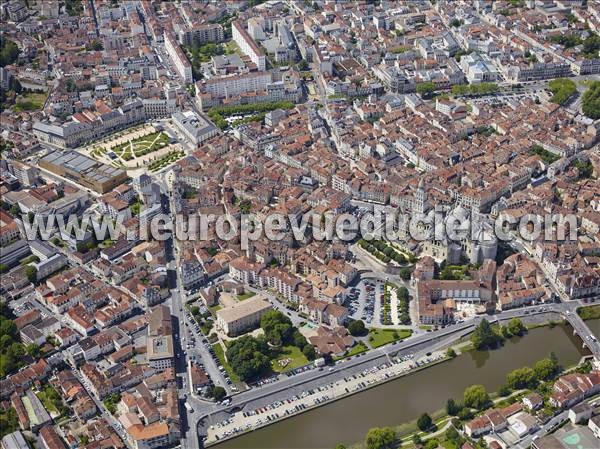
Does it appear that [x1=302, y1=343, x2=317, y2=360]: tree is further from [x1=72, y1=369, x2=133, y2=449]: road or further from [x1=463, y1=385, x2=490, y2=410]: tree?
[x1=72, y1=369, x2=133, y2=449]: road

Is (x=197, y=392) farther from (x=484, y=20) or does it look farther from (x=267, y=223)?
(x=484, y=20)

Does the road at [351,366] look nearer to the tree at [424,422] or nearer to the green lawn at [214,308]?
the tree at [424,422]

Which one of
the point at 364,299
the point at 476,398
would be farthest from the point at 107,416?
the point at 476,398

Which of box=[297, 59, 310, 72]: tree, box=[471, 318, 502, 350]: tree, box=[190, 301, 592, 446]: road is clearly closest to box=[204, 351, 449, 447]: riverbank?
box=[190, 301, 592, 446]: road

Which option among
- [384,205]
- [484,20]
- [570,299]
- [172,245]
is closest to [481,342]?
[570,299]

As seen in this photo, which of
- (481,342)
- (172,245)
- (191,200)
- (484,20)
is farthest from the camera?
(484,20)

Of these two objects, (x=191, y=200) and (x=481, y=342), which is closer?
(x=481, y=342)

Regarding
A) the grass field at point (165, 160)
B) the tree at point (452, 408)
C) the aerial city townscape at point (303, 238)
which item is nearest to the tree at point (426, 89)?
the aerial city townscape at point (303, 238)
